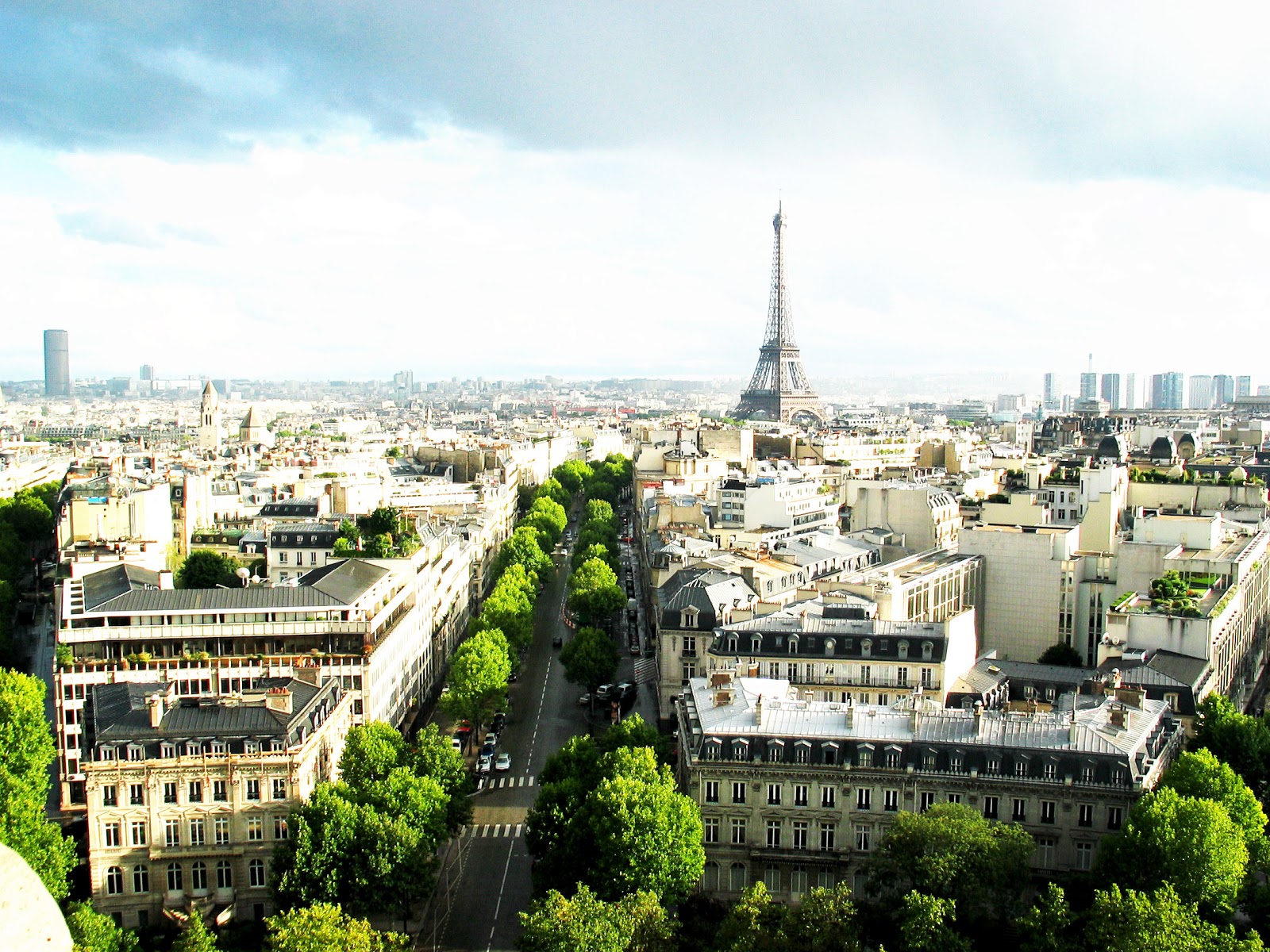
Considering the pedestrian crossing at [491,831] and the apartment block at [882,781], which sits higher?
the apartment block at [882,781]

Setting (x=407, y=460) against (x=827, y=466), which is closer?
(x=827, y=466)

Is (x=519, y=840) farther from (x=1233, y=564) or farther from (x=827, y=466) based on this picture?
(x=827, y=466)

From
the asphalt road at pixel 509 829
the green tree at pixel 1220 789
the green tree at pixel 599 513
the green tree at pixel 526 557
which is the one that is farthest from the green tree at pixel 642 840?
the green tree at pixel 599 513

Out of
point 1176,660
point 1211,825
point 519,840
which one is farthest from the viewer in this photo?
point 1176,660

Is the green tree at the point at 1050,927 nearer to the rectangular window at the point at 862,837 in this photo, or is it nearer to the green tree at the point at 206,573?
the rectangular window at the point at 862,837

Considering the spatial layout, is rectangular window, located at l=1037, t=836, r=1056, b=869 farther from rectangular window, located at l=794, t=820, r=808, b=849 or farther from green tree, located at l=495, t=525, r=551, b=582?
green tree, located at l=495, t=525, r=551, b=582

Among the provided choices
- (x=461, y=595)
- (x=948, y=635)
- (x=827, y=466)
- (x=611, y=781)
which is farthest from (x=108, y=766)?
(x=827, y=466)

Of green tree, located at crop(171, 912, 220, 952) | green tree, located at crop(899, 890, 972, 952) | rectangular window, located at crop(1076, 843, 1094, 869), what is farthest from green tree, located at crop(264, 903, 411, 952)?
rectangular window, located at crop(1076, 843, 1094, 869)
